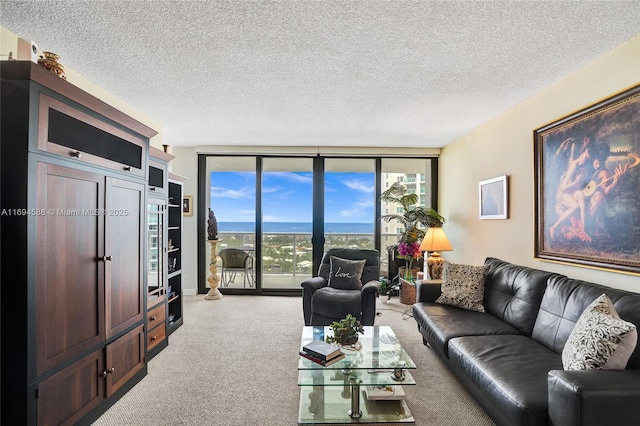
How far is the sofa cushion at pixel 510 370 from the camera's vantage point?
1674 mm

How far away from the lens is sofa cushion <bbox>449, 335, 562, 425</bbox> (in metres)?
1.67

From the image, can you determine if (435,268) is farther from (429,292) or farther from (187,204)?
(187,204)

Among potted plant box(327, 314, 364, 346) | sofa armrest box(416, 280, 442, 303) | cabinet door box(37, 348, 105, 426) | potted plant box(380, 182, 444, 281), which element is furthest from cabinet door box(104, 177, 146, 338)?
potted plant box(380, 182, 444, 281)

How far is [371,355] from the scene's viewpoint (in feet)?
7.92

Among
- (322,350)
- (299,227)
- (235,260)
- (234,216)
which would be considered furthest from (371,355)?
(234,216)

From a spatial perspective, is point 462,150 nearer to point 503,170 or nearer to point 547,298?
point 503,170

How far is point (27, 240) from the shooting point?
171 cm

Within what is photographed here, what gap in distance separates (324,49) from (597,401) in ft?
8.12

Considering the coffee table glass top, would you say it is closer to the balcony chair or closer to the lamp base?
the lamp base

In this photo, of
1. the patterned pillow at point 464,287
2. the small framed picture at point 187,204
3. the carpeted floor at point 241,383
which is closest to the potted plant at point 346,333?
the carpeted floor at point 241,383

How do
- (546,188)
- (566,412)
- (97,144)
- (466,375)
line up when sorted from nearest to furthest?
(566,412)
(466,375)
(97,144)
(546,188)

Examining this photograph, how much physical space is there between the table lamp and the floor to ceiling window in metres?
1.40

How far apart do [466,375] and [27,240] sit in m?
2.71

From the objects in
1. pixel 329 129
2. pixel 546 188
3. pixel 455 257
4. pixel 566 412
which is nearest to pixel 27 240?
pixel 566 412
